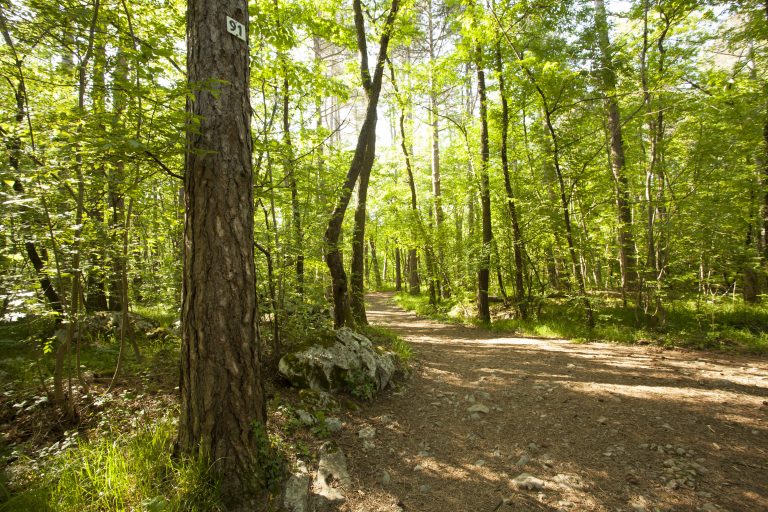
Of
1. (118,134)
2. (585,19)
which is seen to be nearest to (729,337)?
(585,19)

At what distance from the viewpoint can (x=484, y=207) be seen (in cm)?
974

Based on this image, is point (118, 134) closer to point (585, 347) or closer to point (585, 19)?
point (585, 347)

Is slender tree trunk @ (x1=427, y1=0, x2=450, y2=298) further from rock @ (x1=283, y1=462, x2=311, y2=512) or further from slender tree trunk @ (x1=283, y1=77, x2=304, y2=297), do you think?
rock @ (x1=283, y1=462, x2=311, y2=512)

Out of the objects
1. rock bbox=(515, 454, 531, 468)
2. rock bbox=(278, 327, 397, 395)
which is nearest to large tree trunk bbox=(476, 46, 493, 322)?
rock bbox=(278, 327, 397, 395)

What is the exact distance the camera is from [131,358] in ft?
16.0

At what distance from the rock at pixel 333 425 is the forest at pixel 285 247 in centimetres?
9

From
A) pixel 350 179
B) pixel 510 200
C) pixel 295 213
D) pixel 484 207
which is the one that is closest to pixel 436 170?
pixel 484 207

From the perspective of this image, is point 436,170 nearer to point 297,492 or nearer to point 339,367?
point 339,367

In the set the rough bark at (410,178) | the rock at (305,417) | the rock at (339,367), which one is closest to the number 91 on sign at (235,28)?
the rock at (339,367)

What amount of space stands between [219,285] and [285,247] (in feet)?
7.78

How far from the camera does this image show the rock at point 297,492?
2615mm

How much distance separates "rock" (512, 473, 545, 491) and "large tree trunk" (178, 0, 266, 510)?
2229 mm

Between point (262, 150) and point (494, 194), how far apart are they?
7.53 meters

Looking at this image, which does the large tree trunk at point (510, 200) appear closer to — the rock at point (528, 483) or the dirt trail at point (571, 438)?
the dirt trail at point (571, 438)
